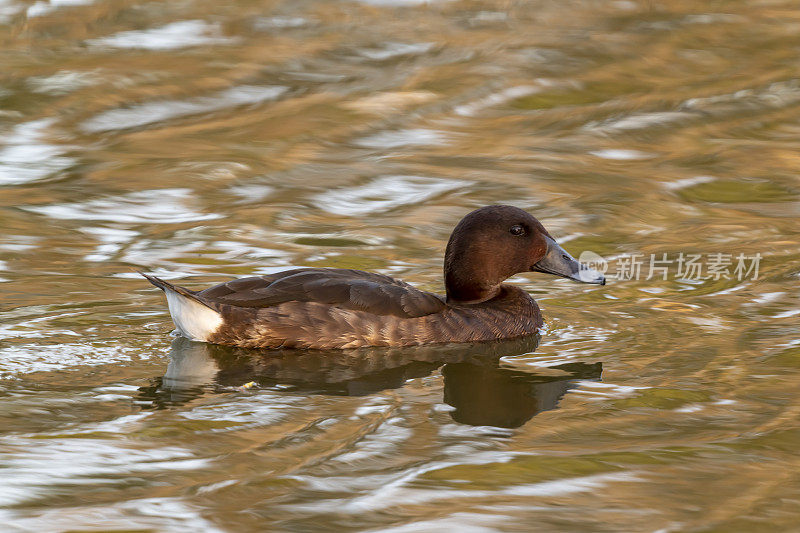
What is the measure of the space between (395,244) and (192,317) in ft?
8.71

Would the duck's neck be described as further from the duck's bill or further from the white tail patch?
the white tail patch

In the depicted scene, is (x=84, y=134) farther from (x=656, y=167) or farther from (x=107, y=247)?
(x=656, y=167)

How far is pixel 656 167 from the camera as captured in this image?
11.7 meters

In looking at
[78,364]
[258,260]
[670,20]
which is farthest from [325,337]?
[670,20]

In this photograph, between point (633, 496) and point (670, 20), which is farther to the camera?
point (670, 20)

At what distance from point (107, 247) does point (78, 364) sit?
2672mm

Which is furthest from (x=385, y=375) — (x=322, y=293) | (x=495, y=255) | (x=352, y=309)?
(x=495, y=255)

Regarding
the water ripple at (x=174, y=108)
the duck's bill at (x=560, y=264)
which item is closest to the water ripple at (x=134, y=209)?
the water ripple at (x=174, y=108)

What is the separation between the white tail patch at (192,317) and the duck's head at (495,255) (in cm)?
155

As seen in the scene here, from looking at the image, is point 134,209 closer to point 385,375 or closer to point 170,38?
point 385,375

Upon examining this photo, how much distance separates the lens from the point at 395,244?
9703 millimetres

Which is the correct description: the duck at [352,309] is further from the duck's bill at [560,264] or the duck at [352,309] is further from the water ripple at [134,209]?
the water ripple at [134,209]

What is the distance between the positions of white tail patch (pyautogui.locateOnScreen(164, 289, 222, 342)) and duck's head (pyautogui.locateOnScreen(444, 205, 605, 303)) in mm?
1548

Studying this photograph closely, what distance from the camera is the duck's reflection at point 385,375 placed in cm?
658
